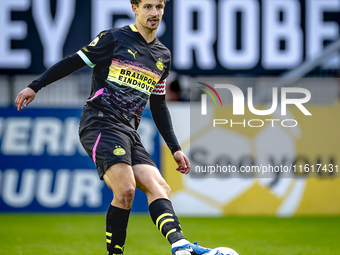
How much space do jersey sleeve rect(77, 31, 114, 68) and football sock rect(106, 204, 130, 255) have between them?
103 centimetres

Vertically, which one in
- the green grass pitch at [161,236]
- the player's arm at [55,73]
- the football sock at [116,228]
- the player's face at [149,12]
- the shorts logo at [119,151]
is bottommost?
the green grass pitch at [161,236]

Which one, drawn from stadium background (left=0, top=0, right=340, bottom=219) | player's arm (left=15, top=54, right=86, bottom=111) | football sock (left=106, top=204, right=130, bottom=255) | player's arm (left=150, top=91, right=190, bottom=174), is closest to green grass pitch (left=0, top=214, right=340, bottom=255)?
stadium background (left=0, top=0, right=340, bottom=219)

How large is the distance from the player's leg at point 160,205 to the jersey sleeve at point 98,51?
0.80 metres

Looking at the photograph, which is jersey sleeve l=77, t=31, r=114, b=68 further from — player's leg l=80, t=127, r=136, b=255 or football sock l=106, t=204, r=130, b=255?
football sock l=106, t=204, r=130, b=255

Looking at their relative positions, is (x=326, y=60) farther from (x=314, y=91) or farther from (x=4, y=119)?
(x=4, y=119)

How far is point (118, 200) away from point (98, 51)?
104 cm

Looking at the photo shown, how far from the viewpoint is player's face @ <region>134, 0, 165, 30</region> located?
3.64 m

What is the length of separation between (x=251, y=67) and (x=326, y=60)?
4.64 feet

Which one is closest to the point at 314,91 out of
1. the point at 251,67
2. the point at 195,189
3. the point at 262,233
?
the point at 251,67

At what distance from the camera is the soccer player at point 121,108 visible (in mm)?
3484

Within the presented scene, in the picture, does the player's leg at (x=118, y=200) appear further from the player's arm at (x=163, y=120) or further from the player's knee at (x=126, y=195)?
the player's arm at (x=163, y=120)

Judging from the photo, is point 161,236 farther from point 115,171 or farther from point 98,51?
point 98,51

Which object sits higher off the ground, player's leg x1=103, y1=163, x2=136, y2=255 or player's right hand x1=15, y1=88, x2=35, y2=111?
player's right hand x1=15, y1=88, x2=35, y2=111

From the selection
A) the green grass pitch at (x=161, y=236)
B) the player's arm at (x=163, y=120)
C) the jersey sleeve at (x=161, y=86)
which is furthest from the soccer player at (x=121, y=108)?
the green grass pitch at (x=161, y=236)
